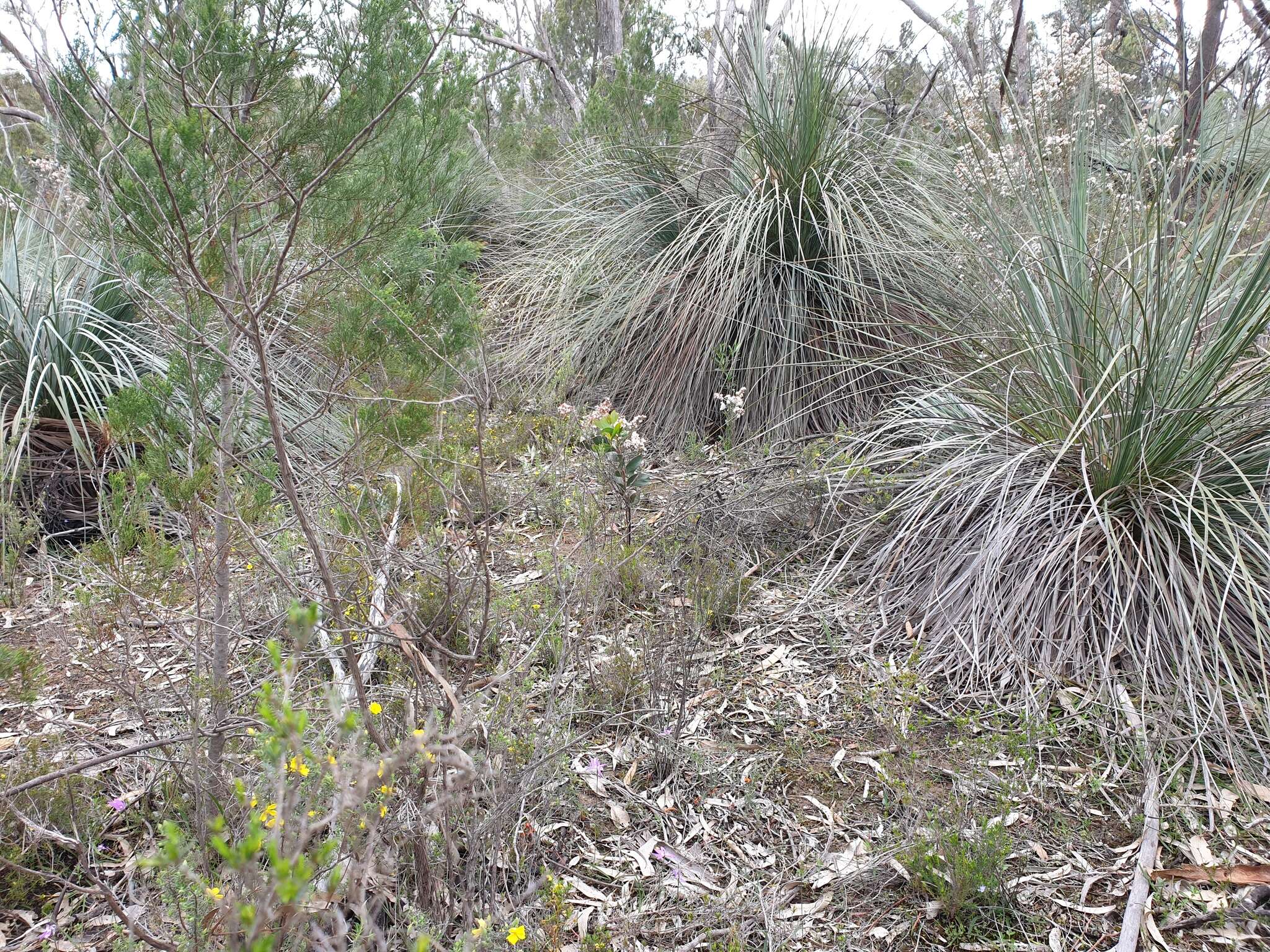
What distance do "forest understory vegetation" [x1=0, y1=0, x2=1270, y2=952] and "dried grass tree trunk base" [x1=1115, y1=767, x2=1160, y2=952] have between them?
0.01 metres

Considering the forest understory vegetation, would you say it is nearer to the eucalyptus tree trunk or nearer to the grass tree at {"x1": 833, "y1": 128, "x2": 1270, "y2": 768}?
the grass tree at {"x1": 833, "y1": 128, "x2": 1270, "y2": 768}

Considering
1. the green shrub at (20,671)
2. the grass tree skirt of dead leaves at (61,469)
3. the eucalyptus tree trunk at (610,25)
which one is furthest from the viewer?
the eucalyptus tree trunk at (610,25)

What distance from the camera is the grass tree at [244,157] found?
5.66ft

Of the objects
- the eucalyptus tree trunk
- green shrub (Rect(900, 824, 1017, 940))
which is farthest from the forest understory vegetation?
the eucalyptus tree trunk

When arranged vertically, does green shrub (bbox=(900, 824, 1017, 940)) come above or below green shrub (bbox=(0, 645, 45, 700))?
below

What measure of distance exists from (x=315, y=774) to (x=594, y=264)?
3.57m

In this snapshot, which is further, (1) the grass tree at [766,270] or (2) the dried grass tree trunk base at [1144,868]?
(1) the grass tree at [766,270]

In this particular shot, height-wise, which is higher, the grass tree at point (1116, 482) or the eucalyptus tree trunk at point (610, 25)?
the eucalyptus tree trunk at point (610, 25)

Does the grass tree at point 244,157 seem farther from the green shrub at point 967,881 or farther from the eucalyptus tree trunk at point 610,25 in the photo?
the eucalyptus tree trunk at point 610,25

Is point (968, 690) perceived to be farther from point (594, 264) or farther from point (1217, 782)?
point (594, 264)

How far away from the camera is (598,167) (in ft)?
17.0

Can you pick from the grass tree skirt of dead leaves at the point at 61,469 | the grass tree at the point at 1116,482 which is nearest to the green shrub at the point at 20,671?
the grass tree skirt of dead leaves at the point at 61,469

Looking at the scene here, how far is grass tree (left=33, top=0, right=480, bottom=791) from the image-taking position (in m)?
1.73

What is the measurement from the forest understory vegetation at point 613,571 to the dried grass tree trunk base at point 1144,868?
0.01m
